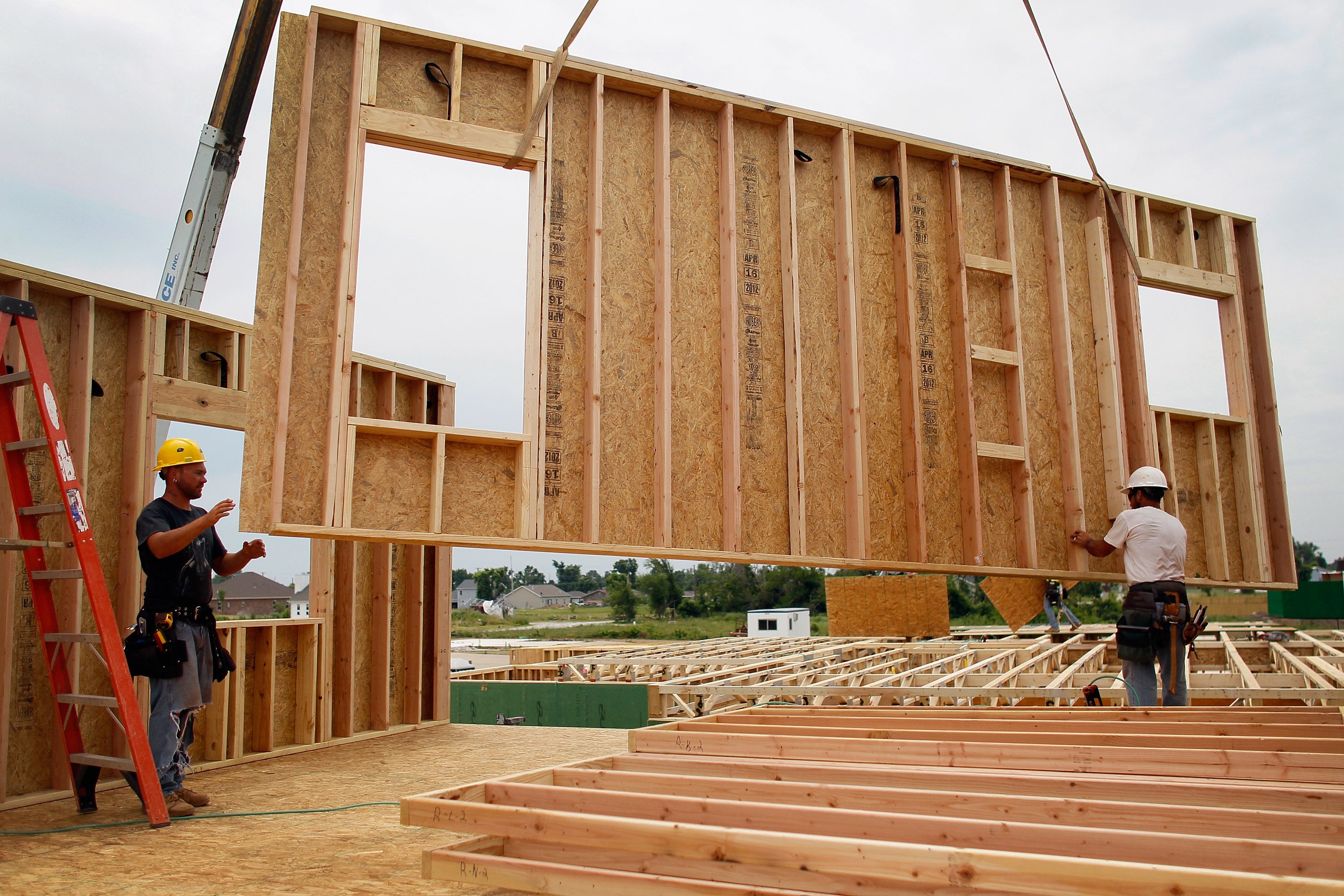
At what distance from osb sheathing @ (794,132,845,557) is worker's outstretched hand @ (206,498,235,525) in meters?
3.25

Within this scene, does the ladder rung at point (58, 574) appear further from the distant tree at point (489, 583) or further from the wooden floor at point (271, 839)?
the distant tree at point (489, 583)

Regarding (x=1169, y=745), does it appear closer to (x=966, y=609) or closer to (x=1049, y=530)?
(x=1049, y=530)

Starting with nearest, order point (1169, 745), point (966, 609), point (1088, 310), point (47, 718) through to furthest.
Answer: point (1169, 745) < point (47, 718) < point (1088, 310) < point (966, 609)

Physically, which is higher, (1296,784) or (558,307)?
(558,307)

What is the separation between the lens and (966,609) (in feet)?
163

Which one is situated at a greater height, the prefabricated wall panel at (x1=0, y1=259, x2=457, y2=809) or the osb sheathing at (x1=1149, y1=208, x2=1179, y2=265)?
the osb sheathing at (x1=1149, y1=208, x2=1179, y2=265)

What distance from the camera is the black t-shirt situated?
474 cm

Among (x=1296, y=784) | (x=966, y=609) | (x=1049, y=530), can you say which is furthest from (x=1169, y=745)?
(x=966, y=609)

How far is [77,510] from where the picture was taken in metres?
4.66

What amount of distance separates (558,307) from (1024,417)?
3.40m

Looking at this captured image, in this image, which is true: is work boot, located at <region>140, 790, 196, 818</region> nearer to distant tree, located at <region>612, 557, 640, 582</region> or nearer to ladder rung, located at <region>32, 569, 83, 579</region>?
ladder rung, located at <region>32, 569, 83, 579</region>

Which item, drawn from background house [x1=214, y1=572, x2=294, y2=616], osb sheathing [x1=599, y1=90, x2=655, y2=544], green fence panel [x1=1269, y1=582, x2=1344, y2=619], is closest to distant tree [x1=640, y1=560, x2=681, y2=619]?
background house [x1=214, y1=572, x2=294, y2=616]

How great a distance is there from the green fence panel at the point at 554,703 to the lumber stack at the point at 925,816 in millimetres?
8168

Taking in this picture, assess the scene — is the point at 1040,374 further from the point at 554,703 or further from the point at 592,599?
the point at 592,599
